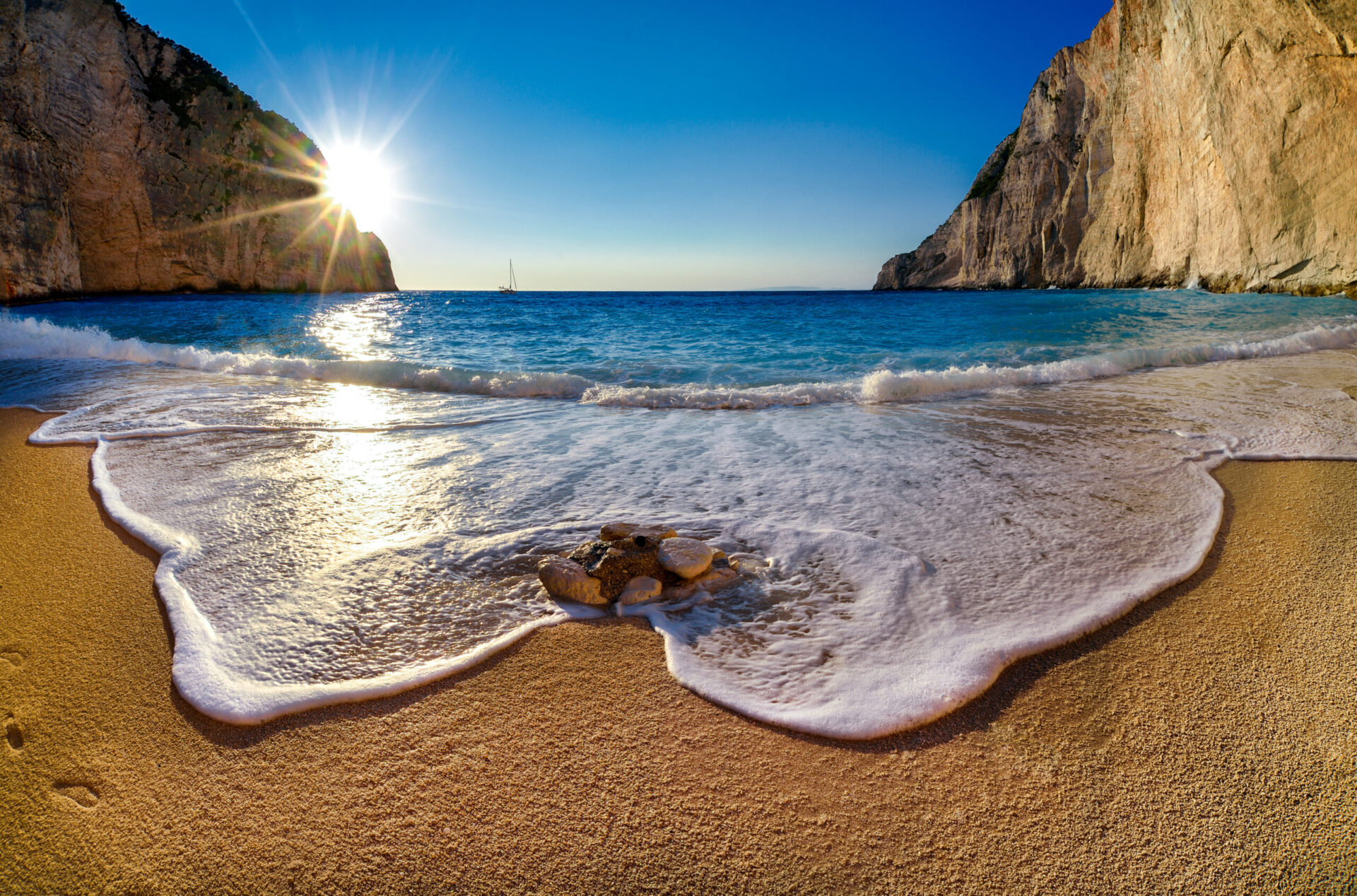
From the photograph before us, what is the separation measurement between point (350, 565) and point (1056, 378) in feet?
26.8

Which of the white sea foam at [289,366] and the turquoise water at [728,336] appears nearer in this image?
the white sea foam at [289,366]

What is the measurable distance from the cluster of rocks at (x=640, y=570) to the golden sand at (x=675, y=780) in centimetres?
27

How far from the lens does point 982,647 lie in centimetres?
187

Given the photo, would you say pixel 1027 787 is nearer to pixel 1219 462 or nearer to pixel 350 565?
pixel 350 565

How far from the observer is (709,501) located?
3289mm

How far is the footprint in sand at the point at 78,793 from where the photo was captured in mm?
1363

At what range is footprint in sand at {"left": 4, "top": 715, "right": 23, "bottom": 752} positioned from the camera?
1.53 m

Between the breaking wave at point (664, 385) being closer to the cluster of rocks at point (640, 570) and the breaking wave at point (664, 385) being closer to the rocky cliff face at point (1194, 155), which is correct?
the cluster of rocks at point (640, 570)

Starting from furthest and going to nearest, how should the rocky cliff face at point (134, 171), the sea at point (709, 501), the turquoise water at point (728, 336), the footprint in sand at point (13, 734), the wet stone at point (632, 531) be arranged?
1. the rocky cliff face at point (134, 171)
2. the turquoise water at point (728, 336)
3. the wet stone at point (632, 531)
4. the sea at point (709, 501)
5. the footprint in sand at point (13, 734)

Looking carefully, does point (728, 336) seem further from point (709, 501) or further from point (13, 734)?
point (13, 734)

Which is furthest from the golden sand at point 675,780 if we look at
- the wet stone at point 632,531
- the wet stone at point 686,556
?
the wet stone at point 632,531

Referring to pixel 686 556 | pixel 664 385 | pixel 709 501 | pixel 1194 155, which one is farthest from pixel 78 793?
pixel 1194 155

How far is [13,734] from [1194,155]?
4336 cm

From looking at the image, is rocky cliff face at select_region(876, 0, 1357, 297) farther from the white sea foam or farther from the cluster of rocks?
the cluster of rocks
